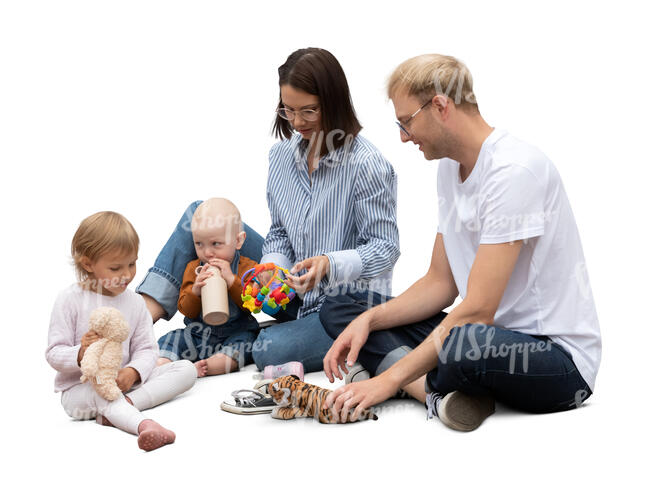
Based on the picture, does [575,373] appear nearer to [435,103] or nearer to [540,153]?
[540,153]

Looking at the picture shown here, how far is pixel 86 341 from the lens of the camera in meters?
4.04

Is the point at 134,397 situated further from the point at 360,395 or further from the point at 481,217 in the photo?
the point at 481,217

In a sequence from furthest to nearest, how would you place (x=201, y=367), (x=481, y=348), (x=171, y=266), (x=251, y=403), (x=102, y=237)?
(x=171, y=266)
(x=201, y=367)
(x=251, y=403)
(x=102, y=237)
(x=481, y=348)

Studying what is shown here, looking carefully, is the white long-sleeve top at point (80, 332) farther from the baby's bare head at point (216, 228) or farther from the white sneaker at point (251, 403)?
the baby's bare head at point (216, 228)

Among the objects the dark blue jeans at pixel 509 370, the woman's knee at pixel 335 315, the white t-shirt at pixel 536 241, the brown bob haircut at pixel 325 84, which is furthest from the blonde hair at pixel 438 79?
the woman's knee at pixel 335 315

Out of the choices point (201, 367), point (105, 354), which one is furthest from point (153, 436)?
point (201, 367)

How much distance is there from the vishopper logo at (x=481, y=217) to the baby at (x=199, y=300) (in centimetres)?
133

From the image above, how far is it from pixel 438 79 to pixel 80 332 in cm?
191

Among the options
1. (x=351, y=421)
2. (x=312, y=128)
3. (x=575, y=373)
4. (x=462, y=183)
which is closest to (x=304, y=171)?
(x=312, y=128)

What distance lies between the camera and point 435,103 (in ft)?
12.7

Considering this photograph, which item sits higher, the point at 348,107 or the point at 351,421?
the point at 348,107

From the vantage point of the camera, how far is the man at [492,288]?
12.1ft

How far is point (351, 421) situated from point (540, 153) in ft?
4.47

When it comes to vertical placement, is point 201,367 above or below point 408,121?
below
